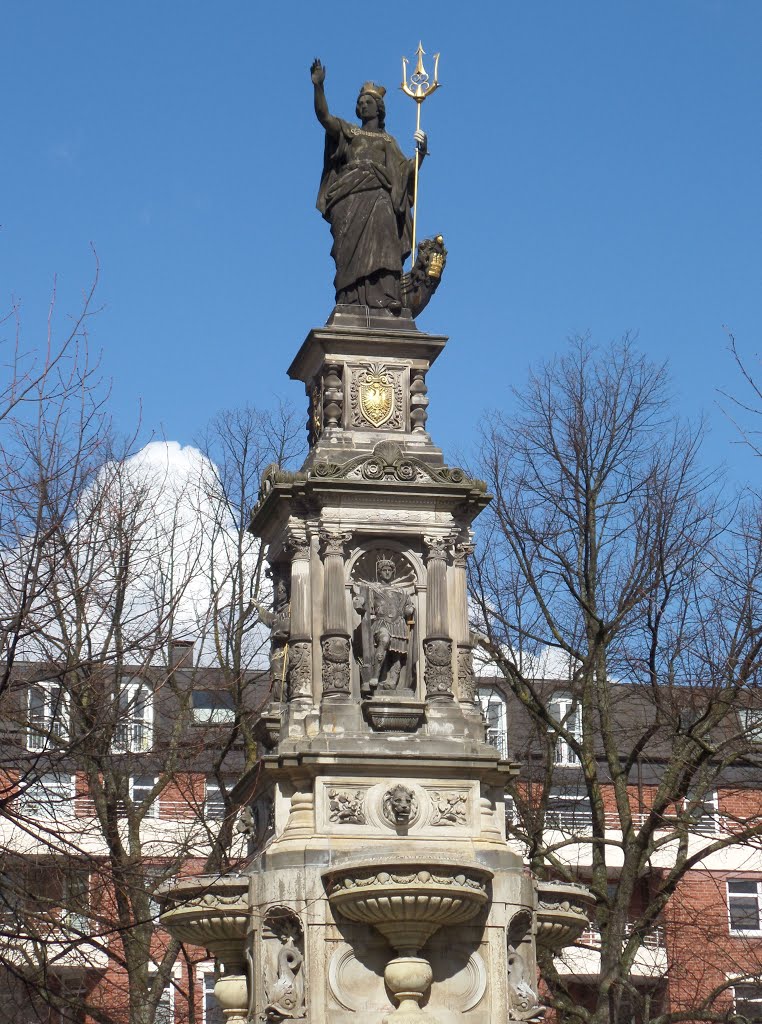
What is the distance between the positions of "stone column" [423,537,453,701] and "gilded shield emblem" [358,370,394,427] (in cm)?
166

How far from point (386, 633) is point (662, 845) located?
6.96m

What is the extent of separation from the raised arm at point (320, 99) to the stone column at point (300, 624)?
4.96 metres

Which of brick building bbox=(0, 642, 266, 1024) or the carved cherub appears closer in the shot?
the carved cherub

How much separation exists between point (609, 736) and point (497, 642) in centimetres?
278

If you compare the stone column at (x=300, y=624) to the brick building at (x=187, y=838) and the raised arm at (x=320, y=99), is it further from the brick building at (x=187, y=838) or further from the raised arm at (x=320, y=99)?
the raised arm at (x=320, y=99)

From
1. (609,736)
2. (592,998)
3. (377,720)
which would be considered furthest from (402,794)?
(592,998)

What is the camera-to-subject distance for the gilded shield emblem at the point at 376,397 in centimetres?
1942

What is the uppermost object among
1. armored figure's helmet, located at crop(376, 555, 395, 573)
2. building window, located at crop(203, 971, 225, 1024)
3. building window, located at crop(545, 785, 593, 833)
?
armored figure's helmet, located at crop(376, 555, 395, 573)

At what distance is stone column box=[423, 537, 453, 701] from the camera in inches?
711

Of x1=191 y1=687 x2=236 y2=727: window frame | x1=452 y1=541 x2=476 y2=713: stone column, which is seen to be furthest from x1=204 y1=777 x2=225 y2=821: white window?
x1=452 y1=541 x2=476 y2=713: stone column

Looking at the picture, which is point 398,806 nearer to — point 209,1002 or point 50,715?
point 50,715

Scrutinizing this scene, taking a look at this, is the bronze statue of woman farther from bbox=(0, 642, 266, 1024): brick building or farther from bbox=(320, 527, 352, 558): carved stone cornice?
bbox=(0, 642, 266, 1024): brick building

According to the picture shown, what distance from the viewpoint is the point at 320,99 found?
20375 mm

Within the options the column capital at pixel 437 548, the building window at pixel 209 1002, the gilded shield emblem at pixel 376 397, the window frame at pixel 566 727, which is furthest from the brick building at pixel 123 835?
the window frame at pixel 566 727
